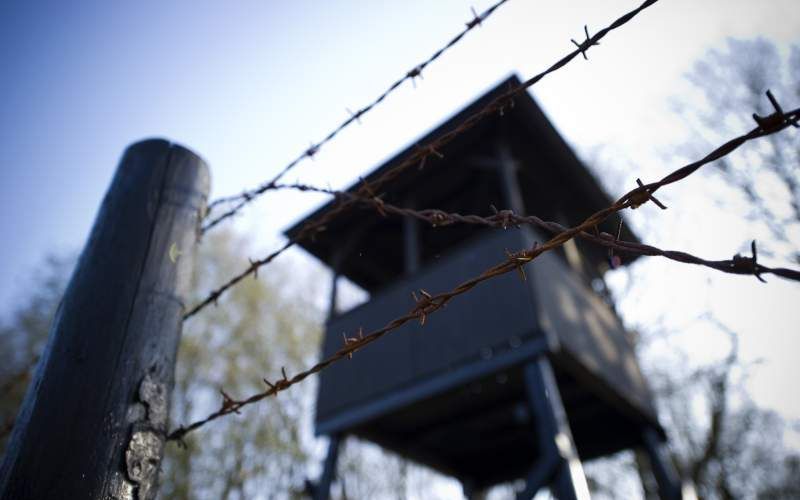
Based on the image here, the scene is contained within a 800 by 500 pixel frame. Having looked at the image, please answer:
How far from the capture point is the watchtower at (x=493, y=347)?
217 inches

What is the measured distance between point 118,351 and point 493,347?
470 centimetres

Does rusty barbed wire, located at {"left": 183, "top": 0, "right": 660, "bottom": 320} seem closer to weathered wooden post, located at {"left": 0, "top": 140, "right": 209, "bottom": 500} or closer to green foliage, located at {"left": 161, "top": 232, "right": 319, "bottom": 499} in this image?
weathered wooden post, located at {"left": 0, "top": 140, "right": 209, "bottom": 500}

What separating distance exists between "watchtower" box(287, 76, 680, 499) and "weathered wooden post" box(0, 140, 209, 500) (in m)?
3.79

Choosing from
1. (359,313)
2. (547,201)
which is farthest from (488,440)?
(547,201)

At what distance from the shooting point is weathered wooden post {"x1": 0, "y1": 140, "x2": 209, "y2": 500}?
111cm

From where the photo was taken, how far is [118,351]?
1.29 metres

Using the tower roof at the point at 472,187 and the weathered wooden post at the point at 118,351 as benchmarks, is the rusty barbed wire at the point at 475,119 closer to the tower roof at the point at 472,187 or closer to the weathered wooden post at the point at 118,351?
the weathered wooden post at the point at 118,351

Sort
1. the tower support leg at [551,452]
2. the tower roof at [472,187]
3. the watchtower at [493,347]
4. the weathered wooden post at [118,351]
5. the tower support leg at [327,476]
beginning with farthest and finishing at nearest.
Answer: the tower roof at [472,187]
the tower support leg at [327,476]
the watchtower at [493,347]
the tower support leg at [551,452]
the weathered wooden post at [118,351]

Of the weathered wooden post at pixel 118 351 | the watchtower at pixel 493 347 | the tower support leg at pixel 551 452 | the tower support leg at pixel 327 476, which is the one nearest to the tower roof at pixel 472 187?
the watchtower at pixel 493 347

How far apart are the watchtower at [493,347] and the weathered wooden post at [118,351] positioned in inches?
149

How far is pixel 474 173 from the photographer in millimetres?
7922

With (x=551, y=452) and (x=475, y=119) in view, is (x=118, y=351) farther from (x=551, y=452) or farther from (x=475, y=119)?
(x=551, y=452)

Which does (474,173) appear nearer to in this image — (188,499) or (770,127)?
(770,127)

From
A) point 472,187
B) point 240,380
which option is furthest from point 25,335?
point 472,187
